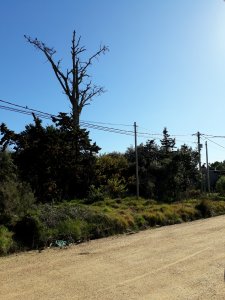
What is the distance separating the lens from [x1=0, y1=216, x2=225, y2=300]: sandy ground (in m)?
8.21

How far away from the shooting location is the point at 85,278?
957 centimetres

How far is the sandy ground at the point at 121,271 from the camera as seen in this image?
323 inches

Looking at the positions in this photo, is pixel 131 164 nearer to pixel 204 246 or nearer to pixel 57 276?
pixel 204 246

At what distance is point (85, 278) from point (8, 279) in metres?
1.59

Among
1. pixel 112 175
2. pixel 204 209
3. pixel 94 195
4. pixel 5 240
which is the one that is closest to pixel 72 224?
pixel 5 240

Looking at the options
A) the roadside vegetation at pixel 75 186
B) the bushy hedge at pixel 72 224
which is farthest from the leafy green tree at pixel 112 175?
the bushy hedge at pixel 72 224

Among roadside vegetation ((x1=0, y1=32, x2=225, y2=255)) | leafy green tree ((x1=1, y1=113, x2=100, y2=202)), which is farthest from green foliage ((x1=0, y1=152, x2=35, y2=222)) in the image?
leafy green tree ((x1=1, y1=113, x2=100, y2=202))

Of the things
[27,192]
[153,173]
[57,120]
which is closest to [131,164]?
[153,173]

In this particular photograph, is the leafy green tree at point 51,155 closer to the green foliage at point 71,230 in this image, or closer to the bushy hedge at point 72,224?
the bushy hedge at point 72,224

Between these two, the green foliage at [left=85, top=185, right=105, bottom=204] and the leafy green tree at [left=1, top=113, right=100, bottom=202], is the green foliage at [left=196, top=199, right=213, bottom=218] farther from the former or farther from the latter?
the leafy green tree at [left=1, top=113, right=100, bottom=202]

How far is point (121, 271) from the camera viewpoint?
10.2 metres

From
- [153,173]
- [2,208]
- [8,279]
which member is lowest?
[8,279]

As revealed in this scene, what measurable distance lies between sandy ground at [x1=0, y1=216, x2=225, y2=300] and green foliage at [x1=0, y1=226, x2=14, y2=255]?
0.47 m

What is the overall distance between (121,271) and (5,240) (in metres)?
4.60
